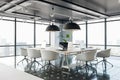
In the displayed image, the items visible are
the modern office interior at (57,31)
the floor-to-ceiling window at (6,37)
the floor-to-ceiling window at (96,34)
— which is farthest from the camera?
the floor-to-ceiling window at (96,34)

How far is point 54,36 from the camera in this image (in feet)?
35.9

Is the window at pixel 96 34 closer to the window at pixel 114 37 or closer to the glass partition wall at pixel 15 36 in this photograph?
the window at pixel 114 37

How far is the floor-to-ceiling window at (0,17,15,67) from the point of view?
27.5ft

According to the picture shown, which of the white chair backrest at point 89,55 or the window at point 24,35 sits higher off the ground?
the window at point 24,35

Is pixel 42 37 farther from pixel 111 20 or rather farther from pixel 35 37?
pixel 111 20

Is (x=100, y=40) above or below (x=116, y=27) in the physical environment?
below

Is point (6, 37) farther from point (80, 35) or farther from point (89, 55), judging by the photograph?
point (89, 55)

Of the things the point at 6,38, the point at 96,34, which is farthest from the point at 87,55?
the point at 6,38

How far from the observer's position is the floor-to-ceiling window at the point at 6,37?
838cm

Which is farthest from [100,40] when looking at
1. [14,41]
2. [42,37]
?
[14,41]

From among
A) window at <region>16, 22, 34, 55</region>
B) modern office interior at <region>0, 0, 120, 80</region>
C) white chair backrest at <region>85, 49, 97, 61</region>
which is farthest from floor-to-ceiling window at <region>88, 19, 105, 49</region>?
window at <region>16, 22, 34, 55</region>

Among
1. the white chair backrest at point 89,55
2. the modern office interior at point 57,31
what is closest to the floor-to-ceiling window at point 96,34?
the modern office interior at point 57,31

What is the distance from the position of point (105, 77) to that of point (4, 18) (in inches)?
278

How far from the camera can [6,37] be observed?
28.5 feet
